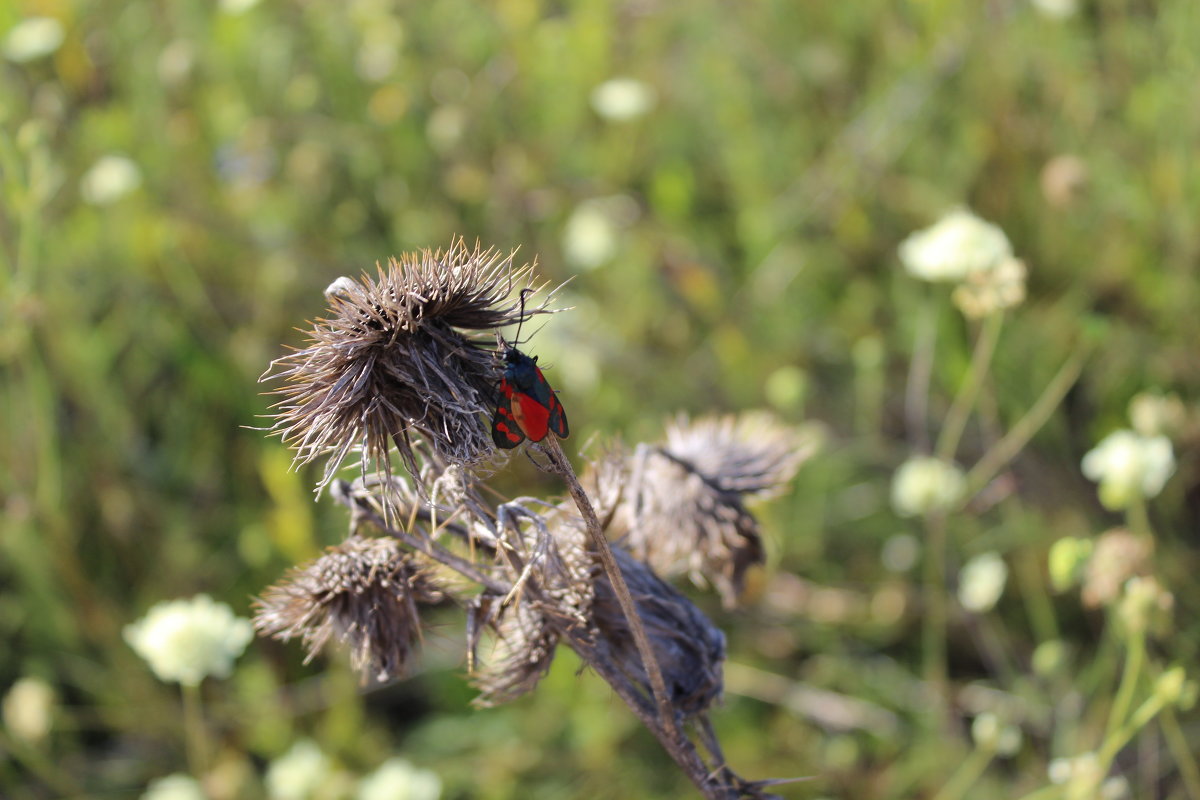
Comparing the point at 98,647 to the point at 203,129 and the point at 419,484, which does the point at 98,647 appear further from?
the point at 419,484

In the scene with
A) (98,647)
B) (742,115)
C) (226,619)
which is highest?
(742,115)

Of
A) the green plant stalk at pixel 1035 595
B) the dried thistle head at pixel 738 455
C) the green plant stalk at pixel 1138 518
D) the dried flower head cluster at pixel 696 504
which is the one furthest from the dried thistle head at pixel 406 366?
the green plant stalk at pixel 1035 595

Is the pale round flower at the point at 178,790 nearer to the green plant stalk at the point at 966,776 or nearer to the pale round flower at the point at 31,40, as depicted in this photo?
the green plant stalk at the point at 966,776

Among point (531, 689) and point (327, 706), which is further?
point (327, 706)

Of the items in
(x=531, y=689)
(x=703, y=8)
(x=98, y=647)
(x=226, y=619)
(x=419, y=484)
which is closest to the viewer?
(x=419, y=484)

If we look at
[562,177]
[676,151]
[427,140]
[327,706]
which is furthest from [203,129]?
[327,706]

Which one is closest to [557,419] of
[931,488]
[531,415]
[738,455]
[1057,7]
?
[531,415]
